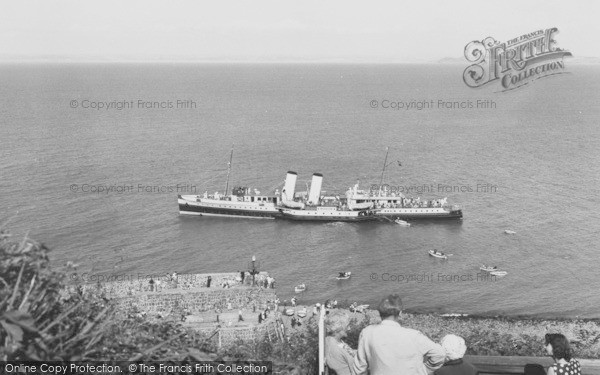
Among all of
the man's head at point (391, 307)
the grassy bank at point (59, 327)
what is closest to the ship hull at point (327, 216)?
the grassy bank at point (59, 327)

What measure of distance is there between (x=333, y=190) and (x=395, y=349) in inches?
2718

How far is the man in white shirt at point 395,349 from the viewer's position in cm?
716

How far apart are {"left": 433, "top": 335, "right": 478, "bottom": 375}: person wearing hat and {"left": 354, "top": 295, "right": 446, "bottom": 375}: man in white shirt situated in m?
0.52

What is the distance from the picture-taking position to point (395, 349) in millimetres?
7172

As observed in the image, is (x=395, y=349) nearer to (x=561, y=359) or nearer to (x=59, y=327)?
(x=561, y=359)

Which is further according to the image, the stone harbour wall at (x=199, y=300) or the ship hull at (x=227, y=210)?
the ship hull at (x=227, y=210)

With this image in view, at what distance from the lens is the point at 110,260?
5178cm

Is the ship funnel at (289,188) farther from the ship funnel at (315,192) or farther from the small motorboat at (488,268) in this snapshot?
the small motorboat at (488,268)

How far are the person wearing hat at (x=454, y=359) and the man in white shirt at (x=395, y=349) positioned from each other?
0.52 m

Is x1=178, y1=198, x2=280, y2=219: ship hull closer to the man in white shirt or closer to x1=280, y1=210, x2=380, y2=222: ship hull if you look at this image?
x1=280, y1=210, x2=380, y2=222: ship hull

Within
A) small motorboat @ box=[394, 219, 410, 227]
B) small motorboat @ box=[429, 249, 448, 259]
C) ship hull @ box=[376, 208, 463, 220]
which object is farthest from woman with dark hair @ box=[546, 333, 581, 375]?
ship hull @ box=[376, 208, 463, 220]

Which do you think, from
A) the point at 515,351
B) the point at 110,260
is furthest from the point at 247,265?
the point at 515,351

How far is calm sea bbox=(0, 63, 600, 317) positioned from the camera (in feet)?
161

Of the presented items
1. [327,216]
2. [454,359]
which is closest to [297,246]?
[327,216]
